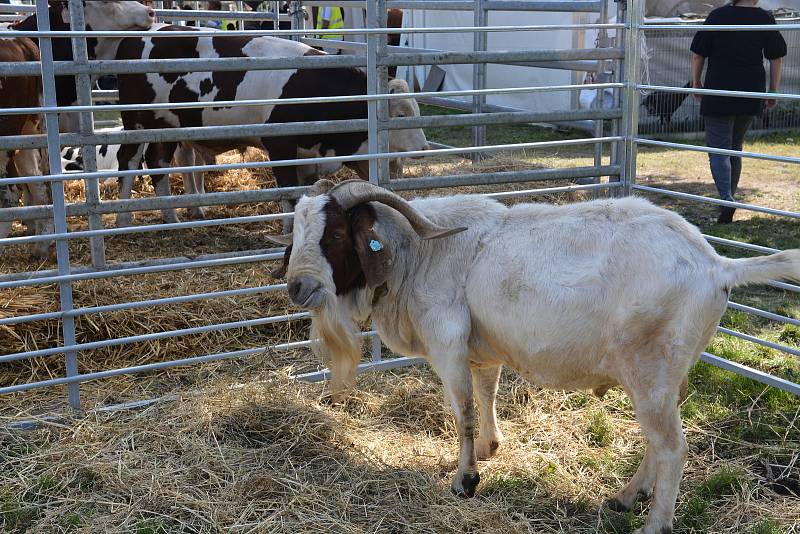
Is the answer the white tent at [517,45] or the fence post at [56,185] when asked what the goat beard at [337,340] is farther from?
the white tent at [517,45]

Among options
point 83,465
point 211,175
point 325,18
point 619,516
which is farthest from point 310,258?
point 325,18

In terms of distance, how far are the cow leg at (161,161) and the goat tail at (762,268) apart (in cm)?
627

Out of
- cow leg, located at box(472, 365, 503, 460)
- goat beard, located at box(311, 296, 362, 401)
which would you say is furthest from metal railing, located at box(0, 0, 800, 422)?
cow leg, located at box(472, 365, 503, 460)

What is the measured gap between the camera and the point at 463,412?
4.35 m

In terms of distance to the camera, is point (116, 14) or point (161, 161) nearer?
point (116, 14)

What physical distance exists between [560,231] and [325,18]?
1337 centimetres

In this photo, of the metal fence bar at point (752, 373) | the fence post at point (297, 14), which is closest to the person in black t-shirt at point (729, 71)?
the metal fence bar at point (752, 373)

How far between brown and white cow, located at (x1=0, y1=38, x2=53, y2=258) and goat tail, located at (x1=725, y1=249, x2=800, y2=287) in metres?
5.54

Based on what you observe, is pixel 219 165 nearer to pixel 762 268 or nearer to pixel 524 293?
pixel 524 293

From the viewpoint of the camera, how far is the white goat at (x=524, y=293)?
12.5 ft

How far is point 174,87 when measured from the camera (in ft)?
27.0

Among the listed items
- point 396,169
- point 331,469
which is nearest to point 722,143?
point 396,169

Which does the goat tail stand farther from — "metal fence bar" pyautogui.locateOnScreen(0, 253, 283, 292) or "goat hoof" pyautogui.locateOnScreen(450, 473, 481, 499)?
"metal fence bar" pyautogui.locateOnScreen(0, 253, 283, 292)

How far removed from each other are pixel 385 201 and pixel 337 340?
0.74 metres
